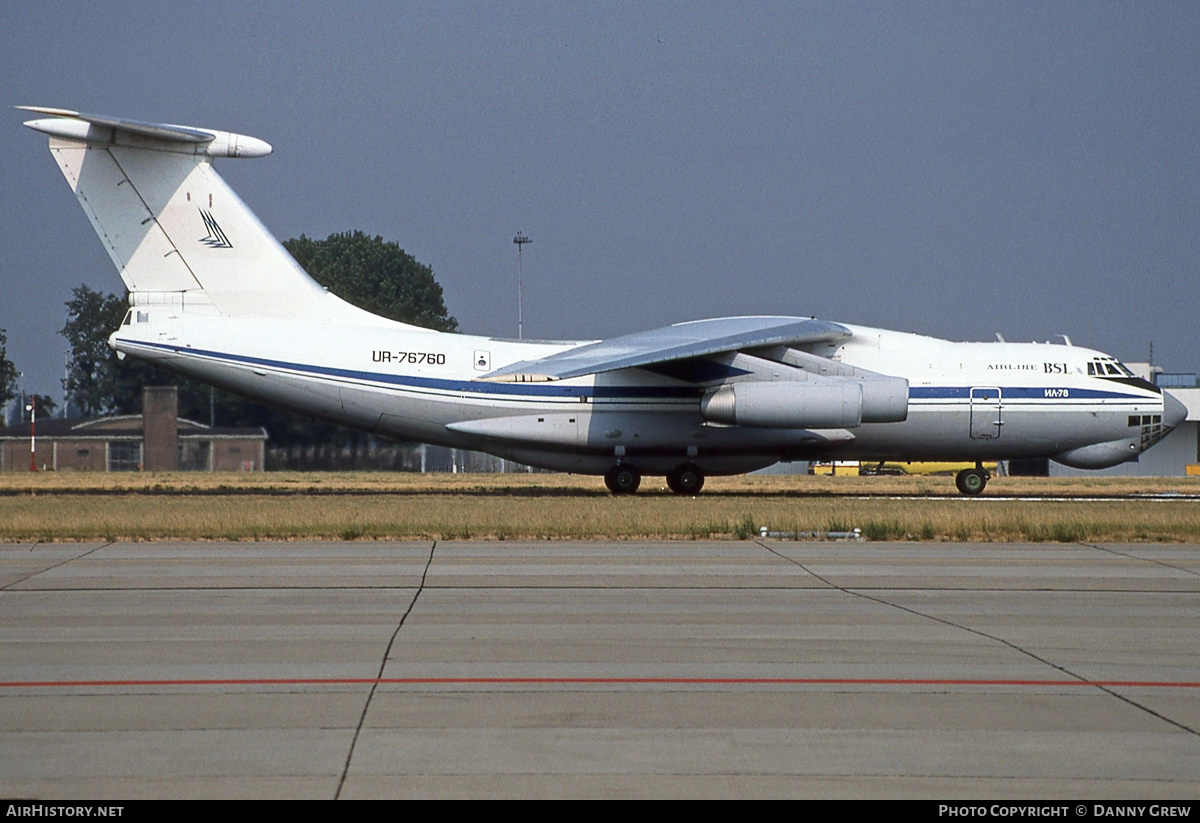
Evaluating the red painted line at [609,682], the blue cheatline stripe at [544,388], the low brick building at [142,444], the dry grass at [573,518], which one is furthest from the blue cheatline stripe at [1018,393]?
the low brick building at [142,444]

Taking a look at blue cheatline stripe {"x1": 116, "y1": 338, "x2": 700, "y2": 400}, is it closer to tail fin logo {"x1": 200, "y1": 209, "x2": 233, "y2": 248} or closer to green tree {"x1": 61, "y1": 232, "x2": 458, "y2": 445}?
tail fin logo {"x1": 200, "y1": 209, "x2": 233, "y2": 248}

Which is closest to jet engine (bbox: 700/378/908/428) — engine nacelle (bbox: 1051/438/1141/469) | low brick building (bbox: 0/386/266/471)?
engine nacelle (bbox: 1051/438/1141/469)

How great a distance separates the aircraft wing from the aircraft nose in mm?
7501

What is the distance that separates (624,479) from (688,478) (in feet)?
4.76

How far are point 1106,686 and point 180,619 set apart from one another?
7080 mm

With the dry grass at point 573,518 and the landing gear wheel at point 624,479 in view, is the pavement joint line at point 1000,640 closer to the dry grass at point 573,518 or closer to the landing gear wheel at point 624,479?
the dry grass at point 573,518

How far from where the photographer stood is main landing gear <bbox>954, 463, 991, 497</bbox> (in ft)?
96.0

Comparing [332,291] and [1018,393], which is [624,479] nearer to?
[1018,393]

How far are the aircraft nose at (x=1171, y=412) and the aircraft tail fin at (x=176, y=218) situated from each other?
19.6 metres

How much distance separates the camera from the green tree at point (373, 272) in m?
75.1

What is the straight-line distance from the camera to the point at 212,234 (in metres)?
26.5
